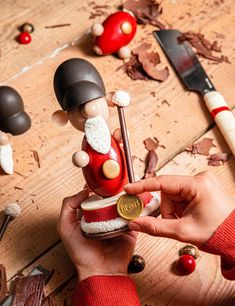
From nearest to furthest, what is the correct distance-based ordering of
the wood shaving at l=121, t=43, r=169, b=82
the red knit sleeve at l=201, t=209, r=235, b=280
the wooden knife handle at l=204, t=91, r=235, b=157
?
1. the red knit sleeve at l=201, t=209, r=235, b=280
2. the wooden knife handle at l=204, t=91, r=235, b=157
3. the wood shaving at l=121, t=43, r=169, b=82

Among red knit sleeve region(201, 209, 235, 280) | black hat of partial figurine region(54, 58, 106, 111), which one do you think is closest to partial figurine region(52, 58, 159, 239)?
black hat of partial figurine region(54, 58, 106, 111)

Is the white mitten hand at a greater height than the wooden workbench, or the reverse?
the white mitten hand

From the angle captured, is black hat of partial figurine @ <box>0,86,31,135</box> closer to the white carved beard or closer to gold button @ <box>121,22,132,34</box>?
the white carved beard

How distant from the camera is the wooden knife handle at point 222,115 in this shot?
109 cm

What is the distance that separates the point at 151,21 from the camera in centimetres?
129

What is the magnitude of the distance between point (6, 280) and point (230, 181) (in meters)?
0.52

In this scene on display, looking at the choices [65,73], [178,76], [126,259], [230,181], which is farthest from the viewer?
[178,76]

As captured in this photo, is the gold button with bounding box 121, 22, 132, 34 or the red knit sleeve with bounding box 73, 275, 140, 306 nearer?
the red knit sleeve with bounding box 73, 275, 140, 306

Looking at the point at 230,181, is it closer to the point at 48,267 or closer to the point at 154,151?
the point at 154,151

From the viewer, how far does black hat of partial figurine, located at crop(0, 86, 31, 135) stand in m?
0.95

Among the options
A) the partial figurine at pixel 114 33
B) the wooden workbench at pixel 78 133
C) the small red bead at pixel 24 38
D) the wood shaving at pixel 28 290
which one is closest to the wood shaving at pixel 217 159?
the wooden workbench at pixel 78 133

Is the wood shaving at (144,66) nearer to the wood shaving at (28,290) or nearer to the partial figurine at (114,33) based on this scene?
the partial figurine at (114,33)

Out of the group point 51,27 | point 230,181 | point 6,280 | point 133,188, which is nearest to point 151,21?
point 51,27

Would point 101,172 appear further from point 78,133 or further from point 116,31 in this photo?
point 116,31
